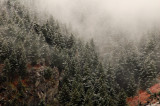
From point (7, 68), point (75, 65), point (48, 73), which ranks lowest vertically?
point (7, 68)

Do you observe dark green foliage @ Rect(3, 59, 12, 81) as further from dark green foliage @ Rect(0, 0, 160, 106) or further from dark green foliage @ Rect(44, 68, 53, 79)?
dark green foliage @ Rect(44, 68, 53, 79)

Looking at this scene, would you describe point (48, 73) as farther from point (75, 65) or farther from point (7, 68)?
point (7, 68)

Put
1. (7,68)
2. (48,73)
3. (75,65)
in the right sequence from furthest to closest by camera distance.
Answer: (75,65), (48,73), (7,68)

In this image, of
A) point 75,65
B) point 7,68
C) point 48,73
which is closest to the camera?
point 7,68

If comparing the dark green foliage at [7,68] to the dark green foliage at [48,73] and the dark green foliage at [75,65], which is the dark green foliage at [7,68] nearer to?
the dark green foliage at [75,65]

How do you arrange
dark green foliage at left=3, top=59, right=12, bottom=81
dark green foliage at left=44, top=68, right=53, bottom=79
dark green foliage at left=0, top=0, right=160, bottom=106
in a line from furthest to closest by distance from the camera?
dark green foliage at left=44, top=68, right=53, bottom=79 < dark green foliage at left=0, top=0, right=160, bottom=106 < dark green foliage at left=3, top=59, right=12, bottom=81

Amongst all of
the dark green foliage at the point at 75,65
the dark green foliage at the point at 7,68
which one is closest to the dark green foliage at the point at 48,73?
the dark green foliage at the point at 75,65

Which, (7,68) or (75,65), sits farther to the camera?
(75,65)

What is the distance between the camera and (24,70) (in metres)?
50.3

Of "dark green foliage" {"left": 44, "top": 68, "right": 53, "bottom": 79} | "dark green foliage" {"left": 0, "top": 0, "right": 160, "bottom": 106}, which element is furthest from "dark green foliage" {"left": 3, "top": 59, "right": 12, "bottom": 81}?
"dark green foliage" {"left": 44, "top": 68, "right": 53, "bottom": 79}

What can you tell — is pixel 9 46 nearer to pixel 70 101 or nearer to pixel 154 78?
pixel 70 101

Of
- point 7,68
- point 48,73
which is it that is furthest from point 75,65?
point 7,68

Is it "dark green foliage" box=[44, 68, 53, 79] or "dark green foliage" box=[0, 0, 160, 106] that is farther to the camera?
"dark green foliage" box=[44, 68, 53, 79]

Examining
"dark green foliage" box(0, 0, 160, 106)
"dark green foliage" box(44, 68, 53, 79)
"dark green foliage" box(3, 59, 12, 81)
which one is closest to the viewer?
"dark green foliage" box(3, 59, 12, 81)
